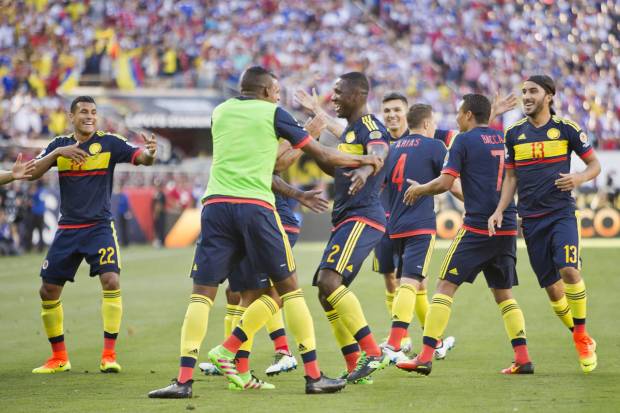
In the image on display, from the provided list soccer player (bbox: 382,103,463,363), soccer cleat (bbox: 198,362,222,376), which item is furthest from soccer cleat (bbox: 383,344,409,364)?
soccer cleat (bbox: 198,362,222,376)

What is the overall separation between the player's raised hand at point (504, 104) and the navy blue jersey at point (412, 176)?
928 millimetres

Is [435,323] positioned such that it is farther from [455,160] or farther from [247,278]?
[247,278]

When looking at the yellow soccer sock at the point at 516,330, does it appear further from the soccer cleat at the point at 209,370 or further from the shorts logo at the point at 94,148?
the shorts logo at the point at 94,148

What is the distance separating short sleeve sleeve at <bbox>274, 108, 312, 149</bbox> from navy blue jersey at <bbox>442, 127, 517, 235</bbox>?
78.8 inches

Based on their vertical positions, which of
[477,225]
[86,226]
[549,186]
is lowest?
[477,225]

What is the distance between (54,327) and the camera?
32.1 ft

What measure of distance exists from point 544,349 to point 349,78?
12.3 feet

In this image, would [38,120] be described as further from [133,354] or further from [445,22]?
[133,354]

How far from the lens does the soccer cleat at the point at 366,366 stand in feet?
27.1

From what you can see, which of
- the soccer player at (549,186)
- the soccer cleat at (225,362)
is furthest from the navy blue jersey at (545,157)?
the soccer cleat at (225,362)

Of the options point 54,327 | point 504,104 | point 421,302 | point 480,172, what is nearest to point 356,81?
point 480,172

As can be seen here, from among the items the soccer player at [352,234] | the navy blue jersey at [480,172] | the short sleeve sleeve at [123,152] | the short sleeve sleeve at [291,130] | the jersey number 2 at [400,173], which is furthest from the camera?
the jersey number 2 at [400,173]

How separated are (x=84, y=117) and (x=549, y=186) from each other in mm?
4198

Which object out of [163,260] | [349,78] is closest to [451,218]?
[163,260]
